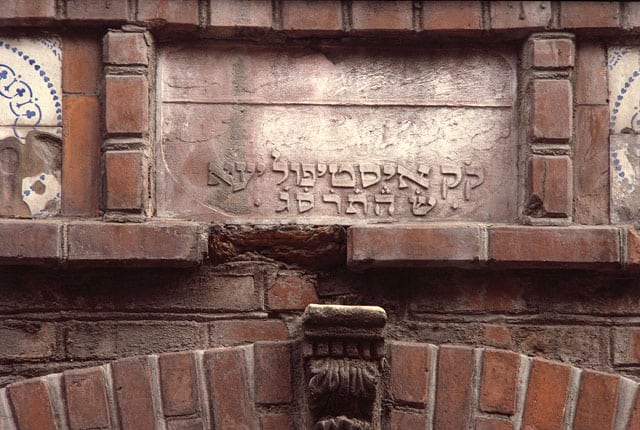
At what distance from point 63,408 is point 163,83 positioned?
3.19 ft

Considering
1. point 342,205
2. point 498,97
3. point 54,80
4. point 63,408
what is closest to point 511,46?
point 498,97

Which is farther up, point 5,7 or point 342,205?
point 5,7

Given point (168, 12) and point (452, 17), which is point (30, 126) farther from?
point (452, 17)

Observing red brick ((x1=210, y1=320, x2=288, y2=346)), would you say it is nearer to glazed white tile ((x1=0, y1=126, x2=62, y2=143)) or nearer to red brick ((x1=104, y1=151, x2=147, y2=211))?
red brick ((x1=104, y1=151, x2=147, y2=211))

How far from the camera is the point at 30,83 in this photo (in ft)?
12.0

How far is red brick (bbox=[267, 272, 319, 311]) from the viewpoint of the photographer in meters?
3.60

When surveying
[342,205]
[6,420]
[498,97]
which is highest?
[498,97]

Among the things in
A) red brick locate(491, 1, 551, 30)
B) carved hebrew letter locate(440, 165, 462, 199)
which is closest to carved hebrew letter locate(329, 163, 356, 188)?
carved hebrew letter locate(440, 165, 462, 199)

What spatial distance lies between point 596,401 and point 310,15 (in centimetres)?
136


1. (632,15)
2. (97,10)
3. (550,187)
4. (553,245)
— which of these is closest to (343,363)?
(553,245)

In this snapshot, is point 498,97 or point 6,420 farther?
point 498,97

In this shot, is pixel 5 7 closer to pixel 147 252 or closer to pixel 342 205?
pixel 147 252

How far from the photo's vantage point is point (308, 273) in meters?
3.63

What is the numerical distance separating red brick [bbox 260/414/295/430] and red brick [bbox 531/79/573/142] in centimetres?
106
